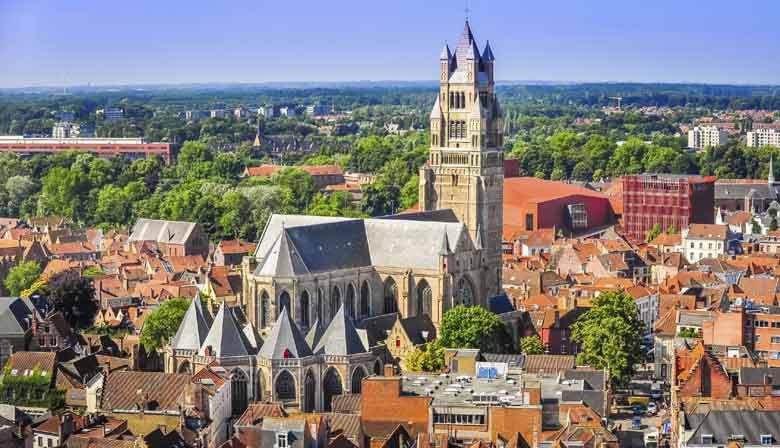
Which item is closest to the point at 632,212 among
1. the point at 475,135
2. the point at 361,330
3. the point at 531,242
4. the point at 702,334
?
the point at 531,242

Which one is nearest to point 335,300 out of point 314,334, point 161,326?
point 314,334

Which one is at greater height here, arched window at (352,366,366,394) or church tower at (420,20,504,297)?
church tower at (420,20,504,297)

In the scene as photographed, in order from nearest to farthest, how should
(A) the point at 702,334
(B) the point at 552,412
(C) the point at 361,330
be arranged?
(B) the point at 552,412
(C) the point at 361,330
(A) the point at 702,334

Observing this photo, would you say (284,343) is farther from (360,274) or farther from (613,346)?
(613,346)

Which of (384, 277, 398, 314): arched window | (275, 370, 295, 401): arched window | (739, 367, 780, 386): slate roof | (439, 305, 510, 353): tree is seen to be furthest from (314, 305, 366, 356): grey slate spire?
(739, 367, 780, 386): slate roof

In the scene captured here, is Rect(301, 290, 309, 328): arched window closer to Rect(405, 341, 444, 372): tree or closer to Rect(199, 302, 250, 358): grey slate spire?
Rect(405, 341, 444, 372): tree

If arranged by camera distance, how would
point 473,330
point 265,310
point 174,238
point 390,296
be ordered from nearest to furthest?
1. point 473,330
2. point 265,310
3. point 390,296
4. point 174,238

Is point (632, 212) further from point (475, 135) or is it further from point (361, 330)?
point (361, 330)
